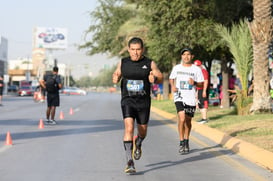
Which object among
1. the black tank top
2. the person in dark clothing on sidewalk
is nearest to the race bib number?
the black tank top

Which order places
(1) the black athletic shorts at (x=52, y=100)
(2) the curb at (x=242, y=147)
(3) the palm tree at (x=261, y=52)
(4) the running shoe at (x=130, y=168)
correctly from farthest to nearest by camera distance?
(3) the palm tree at (x=261, y=52) → (1) the black athletic shorts at (x=52, y=100) → (2) the curb at (x=242, y=147) → (4) the running shoe at (x=130, y=168)

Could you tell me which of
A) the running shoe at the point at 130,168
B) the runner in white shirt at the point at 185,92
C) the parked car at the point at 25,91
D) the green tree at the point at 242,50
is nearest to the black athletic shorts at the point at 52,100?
the green tree at the point at 242,50

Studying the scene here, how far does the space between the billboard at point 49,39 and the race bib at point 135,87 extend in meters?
123

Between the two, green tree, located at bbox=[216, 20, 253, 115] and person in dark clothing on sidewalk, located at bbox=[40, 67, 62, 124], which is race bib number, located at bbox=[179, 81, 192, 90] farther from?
green tree, located at bbox=[216, 20, 253, 115]

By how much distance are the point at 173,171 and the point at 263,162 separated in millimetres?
1893

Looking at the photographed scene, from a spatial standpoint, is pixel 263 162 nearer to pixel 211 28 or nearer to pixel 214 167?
pixel 214 167

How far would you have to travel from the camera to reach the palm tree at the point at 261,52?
2038 cm

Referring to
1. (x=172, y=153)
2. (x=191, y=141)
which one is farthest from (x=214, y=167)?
(x=191, y=141)

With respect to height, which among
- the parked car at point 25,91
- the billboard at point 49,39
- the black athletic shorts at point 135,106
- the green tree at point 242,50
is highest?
the billboard at point 49,39

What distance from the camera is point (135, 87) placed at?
8641 millimetres

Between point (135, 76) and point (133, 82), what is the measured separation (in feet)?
0.30

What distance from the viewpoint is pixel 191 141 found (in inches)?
551

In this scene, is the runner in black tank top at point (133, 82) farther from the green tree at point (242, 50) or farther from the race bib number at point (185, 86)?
the green tree at point (242, 50)

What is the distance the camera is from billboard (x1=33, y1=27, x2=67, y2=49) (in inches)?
5153
